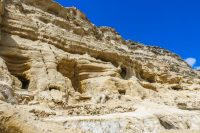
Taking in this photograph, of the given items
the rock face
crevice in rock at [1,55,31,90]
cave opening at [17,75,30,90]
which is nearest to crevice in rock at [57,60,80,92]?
the rock face

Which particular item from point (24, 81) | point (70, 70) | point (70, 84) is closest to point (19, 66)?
point (24, 81)

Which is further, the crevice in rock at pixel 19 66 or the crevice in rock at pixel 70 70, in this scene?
the crevice in rock at pixel 70 70

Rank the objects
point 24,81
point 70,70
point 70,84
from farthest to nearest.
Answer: point 70,70
point 70,84
point 24,81

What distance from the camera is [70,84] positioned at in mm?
26625

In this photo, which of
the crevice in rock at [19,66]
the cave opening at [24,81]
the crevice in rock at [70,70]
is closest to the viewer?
the cave opening at [24,81]

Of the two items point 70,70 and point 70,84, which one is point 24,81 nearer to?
point 70,84

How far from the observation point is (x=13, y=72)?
84.3 feet

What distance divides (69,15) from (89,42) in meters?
7.88

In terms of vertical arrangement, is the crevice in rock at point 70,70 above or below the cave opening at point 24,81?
above

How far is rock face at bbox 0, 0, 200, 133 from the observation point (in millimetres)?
15617

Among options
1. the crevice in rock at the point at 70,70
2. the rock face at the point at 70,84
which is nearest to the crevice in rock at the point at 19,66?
the rock face at the point at 70,84

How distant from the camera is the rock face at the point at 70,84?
15.6m

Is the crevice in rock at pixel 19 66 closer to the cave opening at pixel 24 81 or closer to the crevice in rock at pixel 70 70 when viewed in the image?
the cave opening at pixel 24 81

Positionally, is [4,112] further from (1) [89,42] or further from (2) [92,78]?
(1) [89,42]
